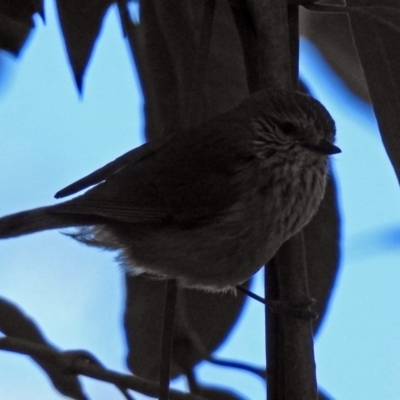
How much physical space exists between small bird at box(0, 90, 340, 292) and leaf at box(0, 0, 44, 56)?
0.37 metres

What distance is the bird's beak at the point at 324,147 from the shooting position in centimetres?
223

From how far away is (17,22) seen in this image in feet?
6.66

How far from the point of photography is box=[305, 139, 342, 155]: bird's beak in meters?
2.23

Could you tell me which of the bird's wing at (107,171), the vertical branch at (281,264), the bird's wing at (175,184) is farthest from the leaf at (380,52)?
the bird's wing at (107,171)

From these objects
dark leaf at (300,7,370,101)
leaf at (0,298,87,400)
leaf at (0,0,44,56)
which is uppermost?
dark leaf at (300,7,370,101)

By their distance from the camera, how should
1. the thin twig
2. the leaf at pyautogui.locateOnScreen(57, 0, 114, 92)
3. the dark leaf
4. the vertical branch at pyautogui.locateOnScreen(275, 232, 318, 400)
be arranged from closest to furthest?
the vertical branch at pyautogui.locateOnScreen(275, 232, 318, 400) → the thin twig → the leaf at pyautogui.locateOnScreen(57, 0, 114, 92) → the dark leaf

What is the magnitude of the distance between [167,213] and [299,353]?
706 mm

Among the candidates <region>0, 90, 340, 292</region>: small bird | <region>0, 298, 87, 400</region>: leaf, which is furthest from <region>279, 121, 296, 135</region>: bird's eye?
<region>0, 298, 87, 400</region>: leaf

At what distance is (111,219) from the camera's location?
7.27 ft

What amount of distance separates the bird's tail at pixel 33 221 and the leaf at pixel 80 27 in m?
0.33

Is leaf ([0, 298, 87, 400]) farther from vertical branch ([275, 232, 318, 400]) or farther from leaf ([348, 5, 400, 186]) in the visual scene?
leaf ([348, 5, 400, 186])

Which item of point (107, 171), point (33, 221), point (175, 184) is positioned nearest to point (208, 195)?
point (175, 184)

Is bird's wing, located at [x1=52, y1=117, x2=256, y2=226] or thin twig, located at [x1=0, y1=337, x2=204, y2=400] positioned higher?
bird's wing, located at [x1=52, y1=117, x2=256, y2=226]

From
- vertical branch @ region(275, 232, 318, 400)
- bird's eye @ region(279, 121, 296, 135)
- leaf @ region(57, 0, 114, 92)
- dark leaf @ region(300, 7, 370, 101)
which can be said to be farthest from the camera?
dark leaf @ region(300, 7, 370, 101)
